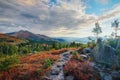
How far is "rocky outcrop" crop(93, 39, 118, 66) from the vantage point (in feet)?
107

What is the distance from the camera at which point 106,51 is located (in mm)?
33594

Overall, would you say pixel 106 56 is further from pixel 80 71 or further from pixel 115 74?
pixel 80 71

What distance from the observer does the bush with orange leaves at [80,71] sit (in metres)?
26.2

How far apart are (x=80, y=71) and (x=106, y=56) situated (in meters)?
8.54

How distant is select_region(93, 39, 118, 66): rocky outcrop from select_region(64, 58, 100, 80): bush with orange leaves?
4.48 meters

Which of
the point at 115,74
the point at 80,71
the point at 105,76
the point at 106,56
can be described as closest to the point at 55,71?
the point at 80,71

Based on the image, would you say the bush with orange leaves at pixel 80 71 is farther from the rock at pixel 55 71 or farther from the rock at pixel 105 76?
the rock at pixel 55 71

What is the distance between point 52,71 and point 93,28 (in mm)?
41156

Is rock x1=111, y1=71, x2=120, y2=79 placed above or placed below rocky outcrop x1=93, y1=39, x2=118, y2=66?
below

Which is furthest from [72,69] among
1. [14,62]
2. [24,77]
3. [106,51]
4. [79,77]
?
[14,62]

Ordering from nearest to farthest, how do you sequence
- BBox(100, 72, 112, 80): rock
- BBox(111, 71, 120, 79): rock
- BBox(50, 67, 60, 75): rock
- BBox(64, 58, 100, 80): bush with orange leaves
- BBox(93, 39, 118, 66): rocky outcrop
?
BBox(64, 58, 100, 80): bush with orange leaves < BBox(50, 67, 60, 75): rock < BBox(100, 72, 112, 80): rock < BBox(111, 71, 120, 79): rock < BBox(93, 39, 118, 66): rocky outcrop

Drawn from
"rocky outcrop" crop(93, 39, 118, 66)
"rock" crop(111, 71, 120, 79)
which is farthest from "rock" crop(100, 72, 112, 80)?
"rocky outcrop" crop(93, 39, 118, 66)

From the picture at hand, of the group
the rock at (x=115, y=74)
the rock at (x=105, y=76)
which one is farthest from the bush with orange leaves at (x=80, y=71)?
the rock at (x=115, y=74)

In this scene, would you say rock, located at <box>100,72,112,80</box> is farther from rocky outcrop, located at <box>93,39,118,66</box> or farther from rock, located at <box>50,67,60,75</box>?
rock, located at <box>50,67,60,75</box>
